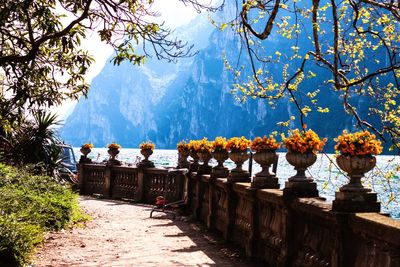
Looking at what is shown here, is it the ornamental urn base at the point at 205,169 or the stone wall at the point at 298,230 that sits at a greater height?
the ornamental urn base at the point at 205,169

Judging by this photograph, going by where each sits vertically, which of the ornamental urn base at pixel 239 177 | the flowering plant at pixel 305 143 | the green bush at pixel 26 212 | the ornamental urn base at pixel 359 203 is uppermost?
the flowering plant at pixel 305 143

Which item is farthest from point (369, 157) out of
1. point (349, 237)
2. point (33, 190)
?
point (33, 190)

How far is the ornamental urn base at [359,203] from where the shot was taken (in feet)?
19.5

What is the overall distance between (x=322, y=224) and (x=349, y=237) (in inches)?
33.0

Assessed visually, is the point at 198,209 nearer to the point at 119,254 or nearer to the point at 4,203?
the point at 119,254

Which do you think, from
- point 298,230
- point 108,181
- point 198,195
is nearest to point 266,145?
point 298,230

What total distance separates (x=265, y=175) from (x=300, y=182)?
1916 millimetres

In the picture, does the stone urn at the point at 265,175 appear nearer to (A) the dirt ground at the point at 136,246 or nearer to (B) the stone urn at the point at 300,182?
(A) the dirt ground at the point at 136,246

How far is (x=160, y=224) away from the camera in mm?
14664

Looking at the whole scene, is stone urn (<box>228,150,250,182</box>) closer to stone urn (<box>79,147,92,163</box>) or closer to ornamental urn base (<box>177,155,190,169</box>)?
ornamental urn base (<box>177,155,190,169</box>)

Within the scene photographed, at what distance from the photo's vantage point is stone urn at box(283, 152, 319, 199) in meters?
7.67

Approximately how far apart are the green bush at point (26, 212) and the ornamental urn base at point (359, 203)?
15.9ft

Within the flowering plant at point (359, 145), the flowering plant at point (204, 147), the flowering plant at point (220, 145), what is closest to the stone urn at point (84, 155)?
the flowering plant at point (204, 147)

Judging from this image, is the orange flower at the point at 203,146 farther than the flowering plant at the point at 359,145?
Yes
